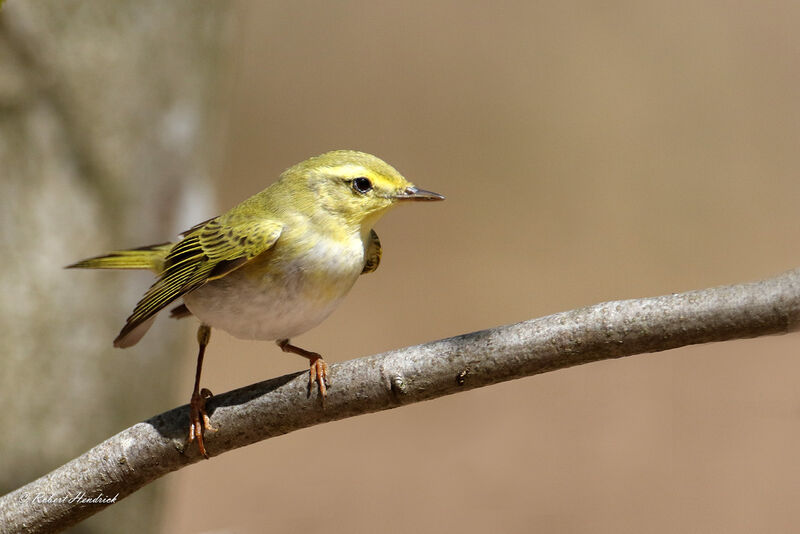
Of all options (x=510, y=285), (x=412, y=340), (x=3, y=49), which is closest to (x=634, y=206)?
(x=510, y=285)

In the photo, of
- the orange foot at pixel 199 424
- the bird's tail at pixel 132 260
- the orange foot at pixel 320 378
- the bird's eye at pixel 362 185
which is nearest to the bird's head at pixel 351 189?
the bird's eye at pixel 362 185

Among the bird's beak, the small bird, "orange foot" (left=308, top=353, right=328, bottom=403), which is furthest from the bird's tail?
"orange foot" (left=308, top=353, right=328, bottom=403)

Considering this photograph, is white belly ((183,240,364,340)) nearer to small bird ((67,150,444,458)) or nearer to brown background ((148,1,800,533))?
small bird ((67,150,444,458))

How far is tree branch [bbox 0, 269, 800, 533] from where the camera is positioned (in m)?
2.45

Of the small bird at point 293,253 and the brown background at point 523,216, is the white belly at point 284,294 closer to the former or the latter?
the small bird at point 293,253

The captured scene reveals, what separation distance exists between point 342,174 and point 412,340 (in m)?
7.03

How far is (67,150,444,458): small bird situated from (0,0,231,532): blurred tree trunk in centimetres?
154

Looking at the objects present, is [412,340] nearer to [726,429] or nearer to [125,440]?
Result: [726,429]

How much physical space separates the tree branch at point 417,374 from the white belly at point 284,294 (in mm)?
454

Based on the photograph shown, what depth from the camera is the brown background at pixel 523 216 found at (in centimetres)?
845

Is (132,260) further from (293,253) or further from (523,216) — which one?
(523,216)

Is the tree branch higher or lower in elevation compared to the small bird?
lower

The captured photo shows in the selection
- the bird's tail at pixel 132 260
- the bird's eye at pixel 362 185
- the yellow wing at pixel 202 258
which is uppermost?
the bird's tail at pixel 132 260

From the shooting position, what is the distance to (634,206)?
40.3 ft
